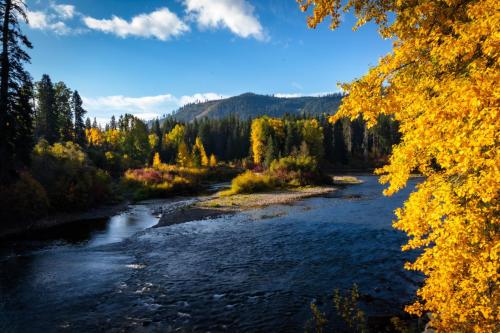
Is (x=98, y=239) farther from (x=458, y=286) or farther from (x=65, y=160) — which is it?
(x=458, y=286)

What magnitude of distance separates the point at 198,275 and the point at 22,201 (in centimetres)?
1872

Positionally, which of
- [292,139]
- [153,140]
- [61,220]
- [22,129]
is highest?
[153,140]

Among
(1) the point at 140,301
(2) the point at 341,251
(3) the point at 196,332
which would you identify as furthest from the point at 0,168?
(2) the point at 341,251

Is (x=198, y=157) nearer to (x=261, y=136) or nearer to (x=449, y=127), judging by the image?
(x=261, y=136)

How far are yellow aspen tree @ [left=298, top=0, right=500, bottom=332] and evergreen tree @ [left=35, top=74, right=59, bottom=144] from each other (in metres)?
69.8

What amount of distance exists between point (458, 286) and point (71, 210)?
35.1 metres

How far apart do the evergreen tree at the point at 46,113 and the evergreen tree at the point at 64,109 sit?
660 cm

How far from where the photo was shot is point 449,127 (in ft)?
16.8

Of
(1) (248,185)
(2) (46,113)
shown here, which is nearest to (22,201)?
(1) (248,185)

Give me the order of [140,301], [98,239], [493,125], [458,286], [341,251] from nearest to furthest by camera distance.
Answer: [493,125] → [458,286] → [140,301] → [341,251] → [98,239]

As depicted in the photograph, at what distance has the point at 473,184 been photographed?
5207 mm

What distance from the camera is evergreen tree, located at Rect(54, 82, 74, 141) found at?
7844 cm

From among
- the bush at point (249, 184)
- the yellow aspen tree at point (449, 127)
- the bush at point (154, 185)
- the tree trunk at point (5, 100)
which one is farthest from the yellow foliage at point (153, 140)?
the yellow aspen tree at point (449, 127)

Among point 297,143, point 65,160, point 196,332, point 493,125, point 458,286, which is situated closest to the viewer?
point 493,125
